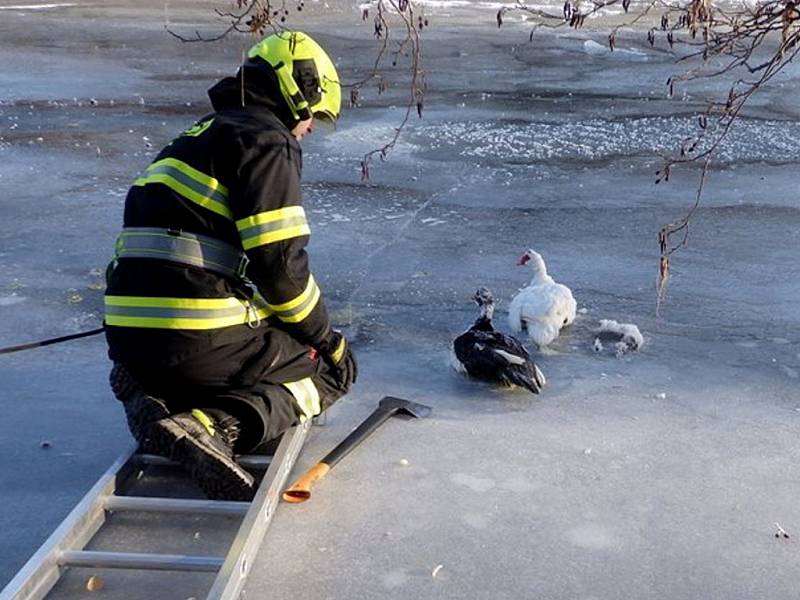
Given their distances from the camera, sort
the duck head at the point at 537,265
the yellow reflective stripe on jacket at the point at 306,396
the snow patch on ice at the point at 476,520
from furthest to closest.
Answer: the duck head at the point at 537,265
the yellow reflective stripe on jacket at the point at 306,396
the snow patch on ice at the point at 476,520

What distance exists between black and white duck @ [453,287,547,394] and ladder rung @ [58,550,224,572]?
1729mm

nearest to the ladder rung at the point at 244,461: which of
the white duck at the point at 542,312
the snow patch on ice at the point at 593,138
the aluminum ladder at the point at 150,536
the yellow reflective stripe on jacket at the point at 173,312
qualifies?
the aluminum ladder at the point at 150,536

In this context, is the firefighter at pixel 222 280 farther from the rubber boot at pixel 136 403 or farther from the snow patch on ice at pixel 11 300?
the snow patch on ice at pixel 11 300

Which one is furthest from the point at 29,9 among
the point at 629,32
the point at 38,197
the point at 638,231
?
the point at 638,231

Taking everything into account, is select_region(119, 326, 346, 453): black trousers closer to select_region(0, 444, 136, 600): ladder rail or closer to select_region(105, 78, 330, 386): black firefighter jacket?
select_region(105, 78, 330, 386): black firefighter jacket

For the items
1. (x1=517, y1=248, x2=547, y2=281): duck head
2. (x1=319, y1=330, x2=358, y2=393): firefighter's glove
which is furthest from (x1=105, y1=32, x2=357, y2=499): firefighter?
(x1=517, y1=248, x2=547, y2=281): duck head

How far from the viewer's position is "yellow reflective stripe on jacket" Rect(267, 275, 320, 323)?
3.87 metres

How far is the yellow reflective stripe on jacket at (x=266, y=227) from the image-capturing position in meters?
3.64

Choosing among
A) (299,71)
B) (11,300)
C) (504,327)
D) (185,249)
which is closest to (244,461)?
(185,249)

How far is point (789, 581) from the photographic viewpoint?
3336 millimetres

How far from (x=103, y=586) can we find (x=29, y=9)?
18.9 m

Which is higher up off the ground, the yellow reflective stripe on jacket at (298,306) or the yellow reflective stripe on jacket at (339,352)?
the yellow reflective stripe on jacket at (298,306)

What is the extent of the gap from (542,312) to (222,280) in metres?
1.84

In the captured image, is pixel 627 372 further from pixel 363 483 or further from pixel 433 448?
pixel 363 483
